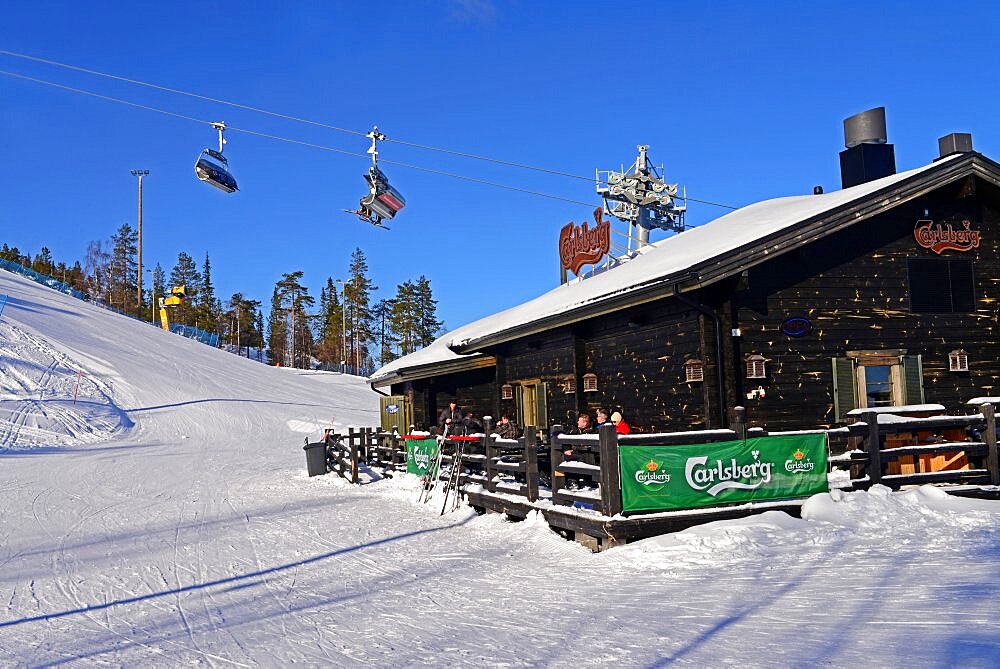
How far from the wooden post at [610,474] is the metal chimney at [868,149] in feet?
→ 39.7

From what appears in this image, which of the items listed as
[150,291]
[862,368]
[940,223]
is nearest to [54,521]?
[862,368]

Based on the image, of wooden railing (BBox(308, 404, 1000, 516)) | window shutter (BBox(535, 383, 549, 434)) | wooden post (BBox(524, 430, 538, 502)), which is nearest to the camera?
wooden railing (BBox(308, 404, 1000, 516))

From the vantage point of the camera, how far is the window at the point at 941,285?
1486 cm

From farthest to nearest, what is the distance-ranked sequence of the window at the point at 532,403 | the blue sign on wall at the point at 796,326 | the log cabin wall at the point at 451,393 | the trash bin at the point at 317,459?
the log cabin wall at the point at 451,393 → the trash bin at the point at 317,459 → the window at the point at 532,403 → the blue sign on wall at the point at 796,326

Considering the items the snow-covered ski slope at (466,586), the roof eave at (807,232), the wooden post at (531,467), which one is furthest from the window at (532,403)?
the wooden post at (531,467)

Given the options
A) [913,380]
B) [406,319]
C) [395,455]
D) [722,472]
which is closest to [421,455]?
[395,455]

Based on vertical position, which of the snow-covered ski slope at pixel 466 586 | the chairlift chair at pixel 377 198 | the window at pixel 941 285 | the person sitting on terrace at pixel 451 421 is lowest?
the snow-covered ski slope at pixel 466 586

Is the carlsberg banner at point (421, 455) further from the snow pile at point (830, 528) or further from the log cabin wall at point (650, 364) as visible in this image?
the snow pile at point (830, 528)

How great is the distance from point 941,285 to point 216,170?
1292cm

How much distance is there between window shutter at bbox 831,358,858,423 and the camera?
46.3ft

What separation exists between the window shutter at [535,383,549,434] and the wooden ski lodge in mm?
3394

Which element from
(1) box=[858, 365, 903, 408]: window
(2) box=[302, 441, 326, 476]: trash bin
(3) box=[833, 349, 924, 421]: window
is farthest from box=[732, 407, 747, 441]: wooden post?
(2) box=[302, 441, 326, 476]: trash bin

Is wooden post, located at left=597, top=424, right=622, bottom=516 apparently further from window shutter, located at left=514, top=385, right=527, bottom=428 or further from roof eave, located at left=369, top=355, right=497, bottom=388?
roof eave, located at left=369, top=355, right=497, bottom=388

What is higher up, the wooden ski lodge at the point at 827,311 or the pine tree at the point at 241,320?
the pine tree at the point at 241,320
